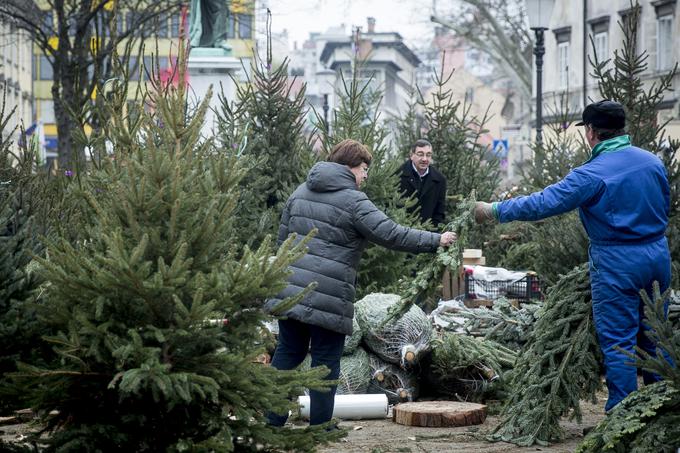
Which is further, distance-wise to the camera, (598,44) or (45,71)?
(45,71)

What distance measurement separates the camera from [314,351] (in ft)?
23.4

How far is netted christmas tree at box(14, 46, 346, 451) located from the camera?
4992mm

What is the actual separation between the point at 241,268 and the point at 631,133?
5.93 metres

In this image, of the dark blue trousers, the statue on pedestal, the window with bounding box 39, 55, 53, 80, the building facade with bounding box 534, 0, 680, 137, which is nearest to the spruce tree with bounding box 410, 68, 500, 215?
the statue on pedestal

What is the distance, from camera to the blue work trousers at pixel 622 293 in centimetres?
698

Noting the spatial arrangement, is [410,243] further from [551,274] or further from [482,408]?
[551,274]

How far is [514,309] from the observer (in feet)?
34.2

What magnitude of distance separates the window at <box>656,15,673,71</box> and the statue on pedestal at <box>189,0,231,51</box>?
18388mm

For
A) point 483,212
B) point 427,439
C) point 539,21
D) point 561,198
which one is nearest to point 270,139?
point 427,439

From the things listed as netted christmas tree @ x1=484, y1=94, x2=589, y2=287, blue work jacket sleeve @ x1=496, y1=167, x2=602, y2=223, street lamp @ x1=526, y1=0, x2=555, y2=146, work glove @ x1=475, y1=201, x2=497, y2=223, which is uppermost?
street lamp @ x1=526, y1=0, x2=555, y2=146

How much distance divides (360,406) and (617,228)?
2.47 metres

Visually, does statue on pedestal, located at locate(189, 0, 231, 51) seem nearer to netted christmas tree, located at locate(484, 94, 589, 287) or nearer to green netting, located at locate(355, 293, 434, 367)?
netted christmas tree, located at locate(484, 94, 589, 287)

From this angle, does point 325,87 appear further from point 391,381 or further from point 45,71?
point 45,71

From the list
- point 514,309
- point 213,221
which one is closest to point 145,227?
point 213,221
